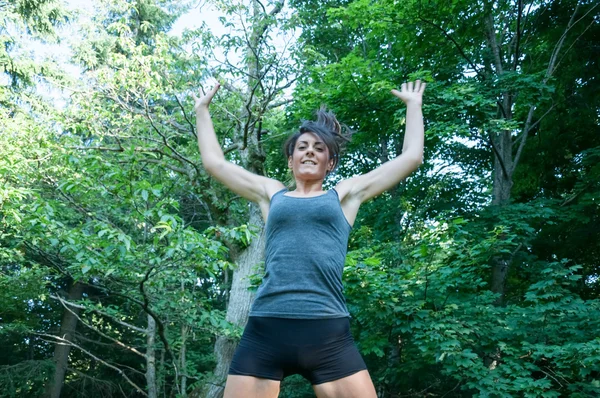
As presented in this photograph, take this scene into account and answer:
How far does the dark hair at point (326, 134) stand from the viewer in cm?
199

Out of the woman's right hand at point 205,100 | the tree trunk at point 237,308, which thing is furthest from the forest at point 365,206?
the woman's right hand at point 205,100

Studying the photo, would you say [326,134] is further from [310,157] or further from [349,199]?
[349,199]

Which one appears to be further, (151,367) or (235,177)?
(151,367)

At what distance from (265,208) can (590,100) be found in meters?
9.14

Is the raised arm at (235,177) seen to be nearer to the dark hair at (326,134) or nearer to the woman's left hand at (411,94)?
the dark hair at (326,134)

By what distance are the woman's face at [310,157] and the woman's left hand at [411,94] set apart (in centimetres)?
39

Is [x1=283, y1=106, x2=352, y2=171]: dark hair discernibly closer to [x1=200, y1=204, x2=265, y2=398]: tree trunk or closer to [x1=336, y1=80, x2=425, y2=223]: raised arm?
[x1=336, y1=80, x2=425, y2=223]: raised arm

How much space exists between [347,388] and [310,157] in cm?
77

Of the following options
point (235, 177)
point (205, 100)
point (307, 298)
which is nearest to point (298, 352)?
point (307, 298)

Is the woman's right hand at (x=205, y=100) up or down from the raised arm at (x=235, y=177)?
up

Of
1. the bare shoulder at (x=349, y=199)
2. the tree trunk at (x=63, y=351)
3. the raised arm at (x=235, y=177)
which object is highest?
the tree trunk at (x=63, y=351)

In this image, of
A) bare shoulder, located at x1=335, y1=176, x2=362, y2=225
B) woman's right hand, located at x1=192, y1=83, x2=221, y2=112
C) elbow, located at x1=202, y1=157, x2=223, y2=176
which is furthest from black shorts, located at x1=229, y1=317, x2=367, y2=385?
woman's right hand, located at x1=192, y1=83, x2=221, y2=112

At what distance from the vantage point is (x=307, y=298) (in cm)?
170

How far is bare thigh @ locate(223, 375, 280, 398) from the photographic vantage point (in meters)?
1.66
